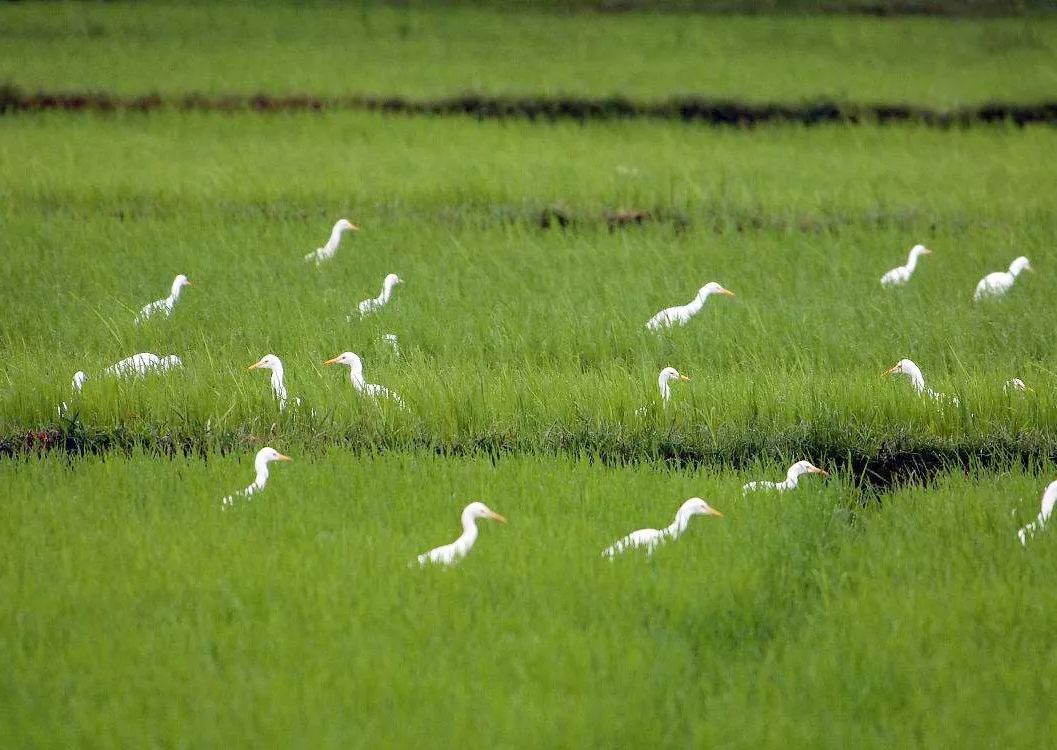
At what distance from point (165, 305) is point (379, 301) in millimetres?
1380

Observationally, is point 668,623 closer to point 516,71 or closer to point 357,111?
point 357,111

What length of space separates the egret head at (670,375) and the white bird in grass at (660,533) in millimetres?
1870

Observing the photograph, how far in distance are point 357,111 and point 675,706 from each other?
13690mm

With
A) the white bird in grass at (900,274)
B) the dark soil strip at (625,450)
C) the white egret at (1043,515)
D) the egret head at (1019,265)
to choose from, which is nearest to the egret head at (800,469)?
the dark soil strip at (625,450)

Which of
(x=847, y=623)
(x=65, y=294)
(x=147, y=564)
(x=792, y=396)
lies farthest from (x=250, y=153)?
(x=847, y=623)

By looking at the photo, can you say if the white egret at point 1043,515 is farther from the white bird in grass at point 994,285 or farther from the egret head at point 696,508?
the white bird in grass at point 994,285

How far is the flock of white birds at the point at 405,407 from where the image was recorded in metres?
5.18

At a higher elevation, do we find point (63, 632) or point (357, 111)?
point (357, 111)

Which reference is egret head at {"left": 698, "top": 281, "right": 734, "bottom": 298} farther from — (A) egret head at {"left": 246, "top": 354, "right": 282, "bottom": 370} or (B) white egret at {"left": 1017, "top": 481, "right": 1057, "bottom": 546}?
(B) white egret at {"left": 1017, "top": 481, "right": 1057, "bottom": 546}

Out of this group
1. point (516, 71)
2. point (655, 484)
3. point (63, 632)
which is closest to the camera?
point (63, 632)

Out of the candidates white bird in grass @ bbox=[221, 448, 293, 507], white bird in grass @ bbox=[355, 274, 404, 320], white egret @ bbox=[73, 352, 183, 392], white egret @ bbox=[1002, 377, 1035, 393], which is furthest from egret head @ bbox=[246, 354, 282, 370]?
white egret @ bbox=[1002, 377, 1035, 393]

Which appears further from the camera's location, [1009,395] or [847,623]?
[1009,395]

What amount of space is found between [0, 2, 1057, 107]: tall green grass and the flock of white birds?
7.69m

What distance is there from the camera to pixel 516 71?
19.1m
